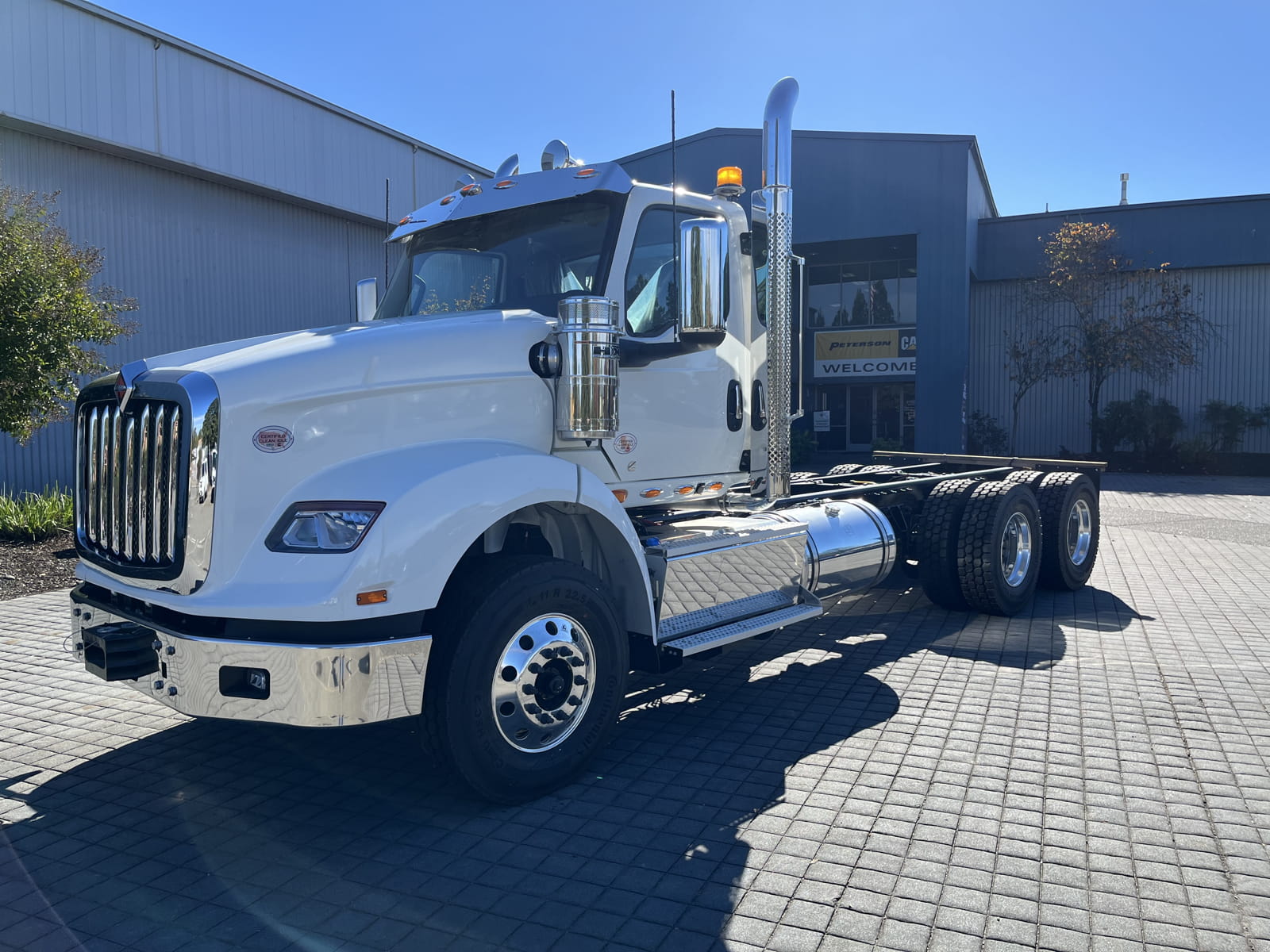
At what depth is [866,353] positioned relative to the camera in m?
31.0

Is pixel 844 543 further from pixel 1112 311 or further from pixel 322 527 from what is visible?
pixel 1112 311

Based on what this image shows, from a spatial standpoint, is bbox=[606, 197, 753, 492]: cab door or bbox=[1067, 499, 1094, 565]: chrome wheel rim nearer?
bbox=[606, 197, 753, 492]: cab door

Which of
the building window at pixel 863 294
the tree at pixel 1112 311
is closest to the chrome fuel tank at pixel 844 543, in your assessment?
the tree at pixel 1112 311

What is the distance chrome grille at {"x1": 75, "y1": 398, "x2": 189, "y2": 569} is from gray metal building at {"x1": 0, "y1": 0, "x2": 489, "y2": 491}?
35.3 ft

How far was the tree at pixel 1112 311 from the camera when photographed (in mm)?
25500

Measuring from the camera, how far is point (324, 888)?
11.2 ft

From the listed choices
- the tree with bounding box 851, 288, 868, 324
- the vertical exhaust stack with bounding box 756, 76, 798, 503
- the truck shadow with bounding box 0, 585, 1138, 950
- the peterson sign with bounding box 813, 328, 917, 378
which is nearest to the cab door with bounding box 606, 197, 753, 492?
the vertical exhaust stack with bounding box 756, 76, 798, 503

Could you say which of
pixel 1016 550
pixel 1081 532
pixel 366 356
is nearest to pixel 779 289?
pixel 366 356

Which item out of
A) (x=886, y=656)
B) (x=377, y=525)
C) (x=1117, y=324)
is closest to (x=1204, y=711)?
(x=886, y=656)

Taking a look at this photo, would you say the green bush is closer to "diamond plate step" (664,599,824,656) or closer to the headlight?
the headlight

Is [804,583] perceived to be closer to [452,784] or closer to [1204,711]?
[1204,711]

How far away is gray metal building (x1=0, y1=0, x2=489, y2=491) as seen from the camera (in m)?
13.3

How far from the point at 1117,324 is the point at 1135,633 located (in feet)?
74.6

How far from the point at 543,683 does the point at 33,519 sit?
897 centimetres
